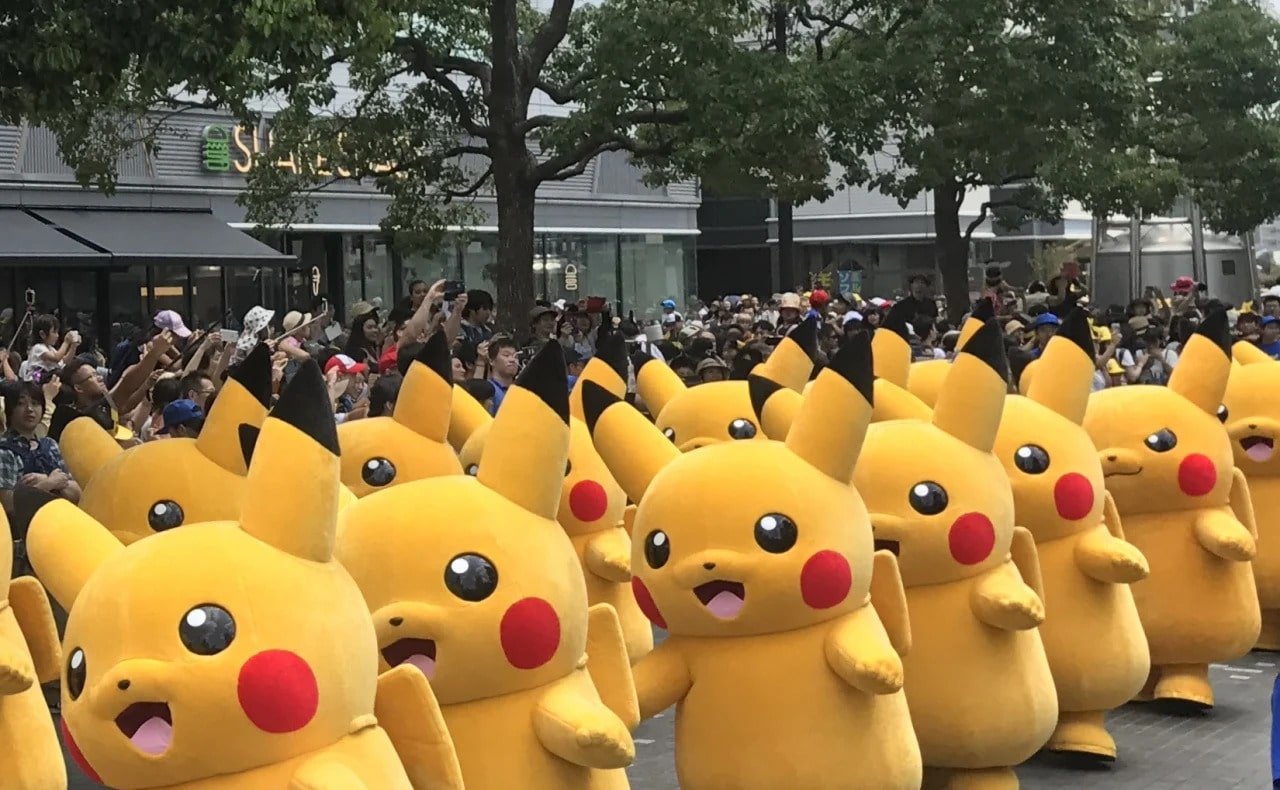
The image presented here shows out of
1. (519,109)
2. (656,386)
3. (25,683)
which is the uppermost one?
(519,109)

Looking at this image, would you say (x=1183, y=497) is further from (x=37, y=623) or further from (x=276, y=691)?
(x=276, y=691)

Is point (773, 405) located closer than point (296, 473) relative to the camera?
No

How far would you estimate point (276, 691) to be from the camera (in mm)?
4703

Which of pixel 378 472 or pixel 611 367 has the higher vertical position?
pixel 611 367

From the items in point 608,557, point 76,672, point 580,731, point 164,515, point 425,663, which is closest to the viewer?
point 76,672

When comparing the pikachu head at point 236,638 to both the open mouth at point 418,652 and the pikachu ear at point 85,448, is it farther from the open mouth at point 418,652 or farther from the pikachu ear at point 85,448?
the pikachu ear at point 85,448

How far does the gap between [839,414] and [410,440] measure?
2.00m

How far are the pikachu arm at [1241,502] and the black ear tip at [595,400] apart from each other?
403 centimetres

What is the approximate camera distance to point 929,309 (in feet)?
60.1

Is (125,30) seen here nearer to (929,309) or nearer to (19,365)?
(19,365)

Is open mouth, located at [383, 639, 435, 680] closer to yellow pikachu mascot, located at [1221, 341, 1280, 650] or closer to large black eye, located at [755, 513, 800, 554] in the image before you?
large black eye, located at [755, 513, 800, 554]

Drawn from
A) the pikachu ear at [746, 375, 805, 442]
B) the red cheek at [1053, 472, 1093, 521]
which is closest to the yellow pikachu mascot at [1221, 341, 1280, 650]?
the red cheek at [1053, 472, 1093, 521]

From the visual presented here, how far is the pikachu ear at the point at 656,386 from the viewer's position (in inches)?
379

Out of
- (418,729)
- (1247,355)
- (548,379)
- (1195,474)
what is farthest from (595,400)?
(1247,355)
